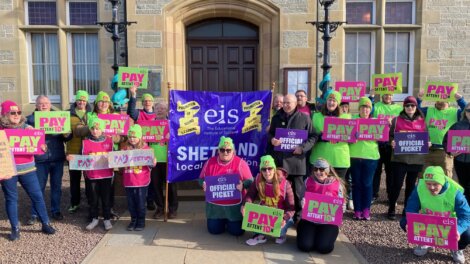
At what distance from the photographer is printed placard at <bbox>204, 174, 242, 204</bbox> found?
15.4 ft

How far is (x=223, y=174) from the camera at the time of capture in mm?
4730

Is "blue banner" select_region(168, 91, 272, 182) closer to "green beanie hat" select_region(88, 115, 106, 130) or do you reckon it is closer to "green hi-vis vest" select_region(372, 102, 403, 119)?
"green beanie hat" select_region(88, 115, 106, 130)

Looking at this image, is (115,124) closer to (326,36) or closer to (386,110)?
(386,110)

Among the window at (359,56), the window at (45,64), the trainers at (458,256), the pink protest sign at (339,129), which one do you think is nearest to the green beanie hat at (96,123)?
the pink protest sign at (339,129)

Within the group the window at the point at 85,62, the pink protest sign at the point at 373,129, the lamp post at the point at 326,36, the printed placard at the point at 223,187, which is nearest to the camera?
the printed placard at the point at 223,187

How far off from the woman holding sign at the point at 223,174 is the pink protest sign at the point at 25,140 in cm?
202

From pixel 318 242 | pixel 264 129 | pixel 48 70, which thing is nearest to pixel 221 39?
pixel 48 70

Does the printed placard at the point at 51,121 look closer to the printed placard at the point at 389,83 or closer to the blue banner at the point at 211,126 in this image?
the blue banner at the point at 211,126

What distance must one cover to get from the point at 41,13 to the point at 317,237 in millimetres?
8335

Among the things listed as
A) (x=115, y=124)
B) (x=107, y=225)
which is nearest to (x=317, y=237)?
(x=107, y=225)

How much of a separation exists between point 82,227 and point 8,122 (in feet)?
5.28

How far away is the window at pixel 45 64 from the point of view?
30.7ft

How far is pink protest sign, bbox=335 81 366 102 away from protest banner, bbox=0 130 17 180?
4.93 metres

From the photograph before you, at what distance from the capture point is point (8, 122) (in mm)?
4680
